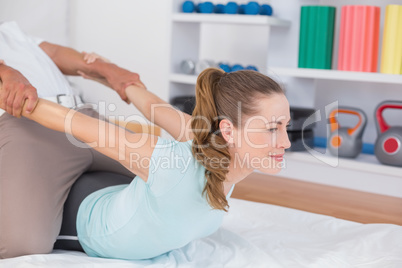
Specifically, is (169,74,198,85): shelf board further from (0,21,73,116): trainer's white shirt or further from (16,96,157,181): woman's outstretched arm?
(16,96,157,181): woman's outstretched arm

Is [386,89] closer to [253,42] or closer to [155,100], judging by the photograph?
[253,42]

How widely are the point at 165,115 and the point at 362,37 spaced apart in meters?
1.43

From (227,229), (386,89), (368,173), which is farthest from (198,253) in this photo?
(386,89)

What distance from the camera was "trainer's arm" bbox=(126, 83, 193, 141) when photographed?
1.56m

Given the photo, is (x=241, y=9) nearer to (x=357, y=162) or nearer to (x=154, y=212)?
(x=357, y=162)

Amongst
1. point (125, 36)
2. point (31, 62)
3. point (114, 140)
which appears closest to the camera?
point (114, 140)

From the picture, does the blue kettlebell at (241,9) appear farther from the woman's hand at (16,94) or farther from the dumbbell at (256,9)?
the woman's hand at (16,94)

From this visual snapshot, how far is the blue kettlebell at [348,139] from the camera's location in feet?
8.83

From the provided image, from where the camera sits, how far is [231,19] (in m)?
2.86

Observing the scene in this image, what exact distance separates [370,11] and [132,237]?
6.05 ft

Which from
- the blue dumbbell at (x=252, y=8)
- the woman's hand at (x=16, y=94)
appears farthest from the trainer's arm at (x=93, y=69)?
the blue dumbbell at (x=252, y=8)

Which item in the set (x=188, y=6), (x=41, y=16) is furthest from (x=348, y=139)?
(x=41, y=16)

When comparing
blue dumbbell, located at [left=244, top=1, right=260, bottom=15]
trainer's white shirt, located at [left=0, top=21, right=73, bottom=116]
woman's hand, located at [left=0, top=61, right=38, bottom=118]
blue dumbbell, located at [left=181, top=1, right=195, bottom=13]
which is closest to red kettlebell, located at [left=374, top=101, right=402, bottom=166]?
blue dumbbell, located at [left=244, top=1, right=260, bottom=15]

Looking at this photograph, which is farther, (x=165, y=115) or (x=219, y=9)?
(x=219, y=9)
